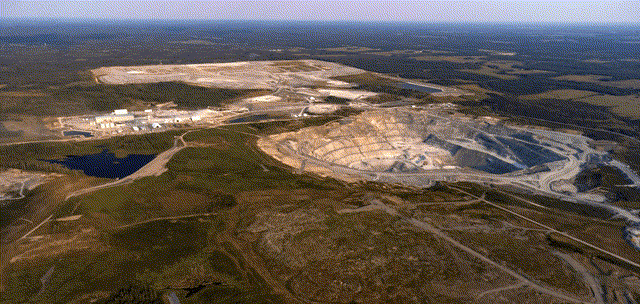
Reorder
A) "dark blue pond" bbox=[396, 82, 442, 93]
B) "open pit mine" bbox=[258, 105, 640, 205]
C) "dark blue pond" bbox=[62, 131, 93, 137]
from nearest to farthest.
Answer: "open pit mine" bbox=[258, 105, 640, 205] < "dark blue pond" bbox=[62, 131, 93, 137] < "dark blue pond" bbox=[396, 82, 442, 93]

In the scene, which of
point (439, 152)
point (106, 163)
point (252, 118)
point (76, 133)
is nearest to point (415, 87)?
point (439, 152)

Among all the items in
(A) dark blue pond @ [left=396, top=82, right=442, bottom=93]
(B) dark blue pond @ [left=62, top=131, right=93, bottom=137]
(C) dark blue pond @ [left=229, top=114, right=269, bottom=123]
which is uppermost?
(A) dark blue pond @ [left=396, top=82, right=442, bottom=93]

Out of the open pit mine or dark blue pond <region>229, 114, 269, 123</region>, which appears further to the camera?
dark blue pond <region>229, 114, 269, 123</region>

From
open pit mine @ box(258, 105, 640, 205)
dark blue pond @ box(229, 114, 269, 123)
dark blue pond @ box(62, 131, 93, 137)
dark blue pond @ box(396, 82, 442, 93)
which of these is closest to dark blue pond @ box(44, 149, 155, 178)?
dark blue pond @ box(62, 131, 93, 137)

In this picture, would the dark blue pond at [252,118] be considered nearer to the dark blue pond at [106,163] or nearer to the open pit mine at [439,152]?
the open pit mine at [439,152]

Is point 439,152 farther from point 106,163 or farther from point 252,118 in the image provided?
point 106,163

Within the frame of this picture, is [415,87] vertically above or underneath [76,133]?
above

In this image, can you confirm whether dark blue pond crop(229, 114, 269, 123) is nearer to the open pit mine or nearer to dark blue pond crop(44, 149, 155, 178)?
the open pit mine

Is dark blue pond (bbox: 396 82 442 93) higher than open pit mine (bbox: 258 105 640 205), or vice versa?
dark blue pond (bbox: 396 82 442 93)

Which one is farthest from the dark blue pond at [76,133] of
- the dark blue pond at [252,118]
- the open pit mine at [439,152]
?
the open pit mine at [439,152]

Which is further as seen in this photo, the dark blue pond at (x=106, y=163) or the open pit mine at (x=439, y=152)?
the open pit mine at (x=439, y=152)
